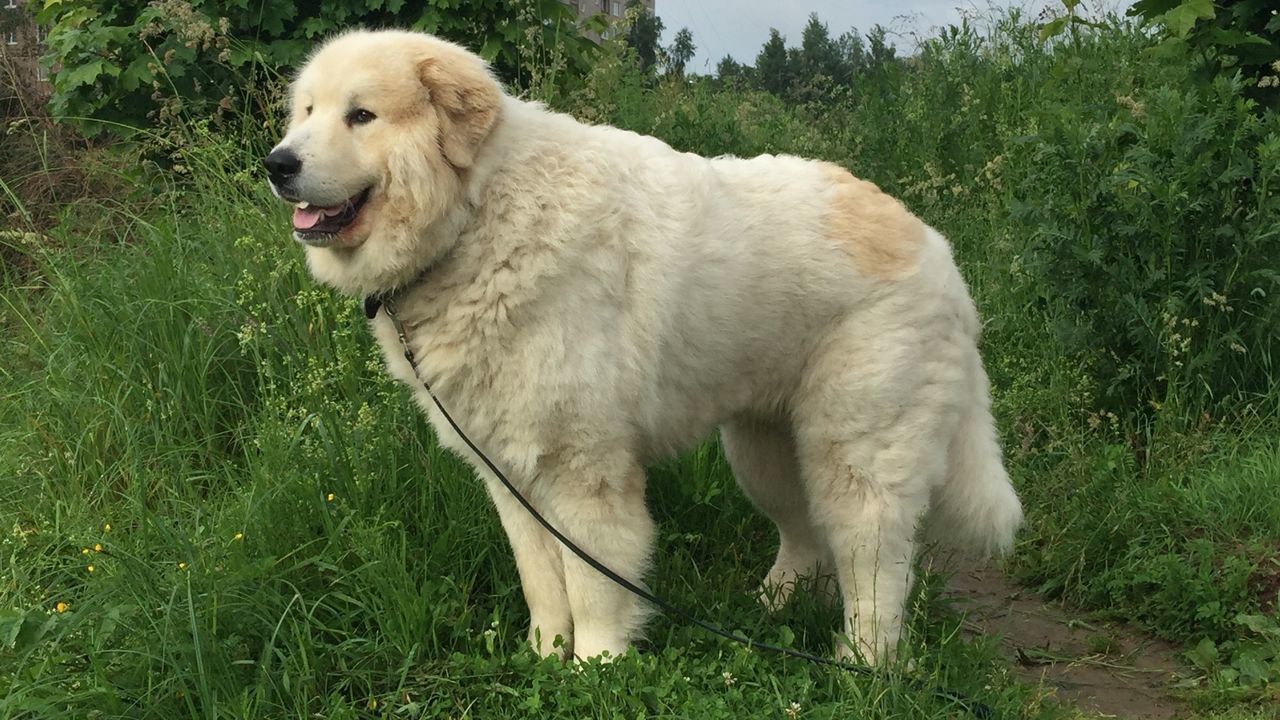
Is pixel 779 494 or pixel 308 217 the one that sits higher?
pixel 308 217

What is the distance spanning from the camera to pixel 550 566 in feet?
10.1

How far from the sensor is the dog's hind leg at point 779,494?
3508mm

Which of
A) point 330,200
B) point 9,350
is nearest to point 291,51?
point 9,350

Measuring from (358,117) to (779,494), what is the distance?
1.84 metres

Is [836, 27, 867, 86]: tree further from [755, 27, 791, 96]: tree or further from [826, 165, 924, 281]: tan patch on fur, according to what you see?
[826, 165, 924, 281]: tan patch on fur

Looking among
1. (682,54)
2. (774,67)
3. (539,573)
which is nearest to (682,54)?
(682,54)

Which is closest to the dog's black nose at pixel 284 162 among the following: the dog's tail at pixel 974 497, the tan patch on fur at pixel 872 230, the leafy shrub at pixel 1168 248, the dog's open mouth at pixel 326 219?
the dog's open mouth at pixel 326 219

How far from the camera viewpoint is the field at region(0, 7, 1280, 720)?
276 cm

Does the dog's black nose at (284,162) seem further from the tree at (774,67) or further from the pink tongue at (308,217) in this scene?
the tree at (774,67)

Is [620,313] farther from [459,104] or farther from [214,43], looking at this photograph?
[214,43]

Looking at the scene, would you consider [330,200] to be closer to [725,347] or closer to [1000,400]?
[725,347]

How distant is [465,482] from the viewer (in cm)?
346

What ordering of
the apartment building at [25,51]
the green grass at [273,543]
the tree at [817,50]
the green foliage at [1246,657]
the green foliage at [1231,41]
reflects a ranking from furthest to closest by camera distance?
the tree at [817,50] < the apartment building at [25,51] < the green foliage at [1231,41] < the green foliage at [1246,657] < the green grass at [273,543]

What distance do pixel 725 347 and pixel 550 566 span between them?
2.63ft
